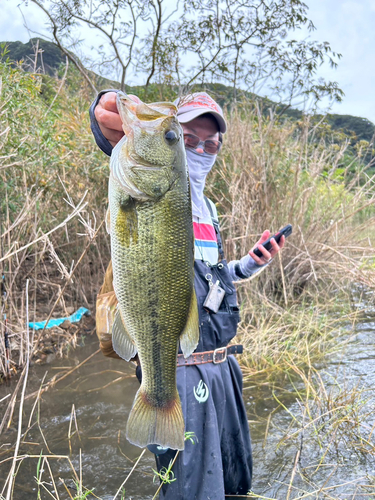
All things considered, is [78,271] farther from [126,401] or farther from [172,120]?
[172,120]

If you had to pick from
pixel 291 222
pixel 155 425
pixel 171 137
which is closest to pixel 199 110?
pixel 171 137

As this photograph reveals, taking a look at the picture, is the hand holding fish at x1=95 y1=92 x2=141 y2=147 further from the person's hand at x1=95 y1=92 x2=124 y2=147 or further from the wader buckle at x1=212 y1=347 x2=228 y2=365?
the wader buckle at x1=212 y1=347 x2=228 y2=365

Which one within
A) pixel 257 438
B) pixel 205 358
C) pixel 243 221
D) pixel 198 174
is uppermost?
pixel 198 174

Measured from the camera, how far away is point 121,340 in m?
1.69

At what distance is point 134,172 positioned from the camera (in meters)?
1.47

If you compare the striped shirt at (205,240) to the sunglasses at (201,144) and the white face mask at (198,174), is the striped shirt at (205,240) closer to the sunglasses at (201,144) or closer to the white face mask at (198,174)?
the white face mask at (198,174)

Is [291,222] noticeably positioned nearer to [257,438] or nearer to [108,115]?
[257,438]

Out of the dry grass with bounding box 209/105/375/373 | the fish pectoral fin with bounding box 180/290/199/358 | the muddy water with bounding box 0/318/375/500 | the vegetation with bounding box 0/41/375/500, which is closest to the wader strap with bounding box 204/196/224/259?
the fish pectoral fin with bounding box 180/290/199/358

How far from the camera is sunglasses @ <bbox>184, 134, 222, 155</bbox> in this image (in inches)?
93.9

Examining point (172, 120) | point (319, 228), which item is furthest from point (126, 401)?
point (319, 228)

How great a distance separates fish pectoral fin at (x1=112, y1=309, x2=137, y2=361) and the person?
218mm

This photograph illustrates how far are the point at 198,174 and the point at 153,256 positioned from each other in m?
1.01

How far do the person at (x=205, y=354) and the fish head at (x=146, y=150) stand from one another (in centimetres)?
38

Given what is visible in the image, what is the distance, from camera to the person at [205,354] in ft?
6.29
